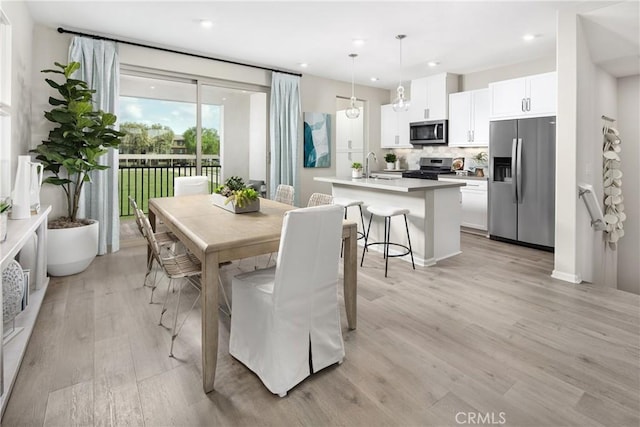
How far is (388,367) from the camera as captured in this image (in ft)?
6.56

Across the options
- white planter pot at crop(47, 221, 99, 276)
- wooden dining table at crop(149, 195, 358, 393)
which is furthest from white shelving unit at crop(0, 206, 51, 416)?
wooden dining table at crop(149, 195, 358, 393)

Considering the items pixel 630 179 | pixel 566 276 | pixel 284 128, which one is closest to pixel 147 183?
pixel 284 128

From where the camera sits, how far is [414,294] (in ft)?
10.1

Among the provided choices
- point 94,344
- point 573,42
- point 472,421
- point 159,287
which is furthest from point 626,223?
point 94,344

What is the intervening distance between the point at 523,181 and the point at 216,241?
431 cm

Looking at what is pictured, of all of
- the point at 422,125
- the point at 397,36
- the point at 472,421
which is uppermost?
the point at 397,36

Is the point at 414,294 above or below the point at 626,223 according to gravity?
below

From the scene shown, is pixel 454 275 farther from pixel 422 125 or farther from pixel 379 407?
pixel 422 125

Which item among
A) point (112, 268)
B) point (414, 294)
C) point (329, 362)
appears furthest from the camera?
point (112, 268)

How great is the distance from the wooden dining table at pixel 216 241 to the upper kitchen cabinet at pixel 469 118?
153 inches

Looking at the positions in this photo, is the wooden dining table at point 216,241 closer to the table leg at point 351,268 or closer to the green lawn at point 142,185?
the table leg at point 351,268

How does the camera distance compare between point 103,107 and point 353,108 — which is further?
point 353,108

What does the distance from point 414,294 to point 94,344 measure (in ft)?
7.77

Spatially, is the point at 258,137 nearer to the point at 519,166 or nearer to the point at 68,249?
the point at 68,249
